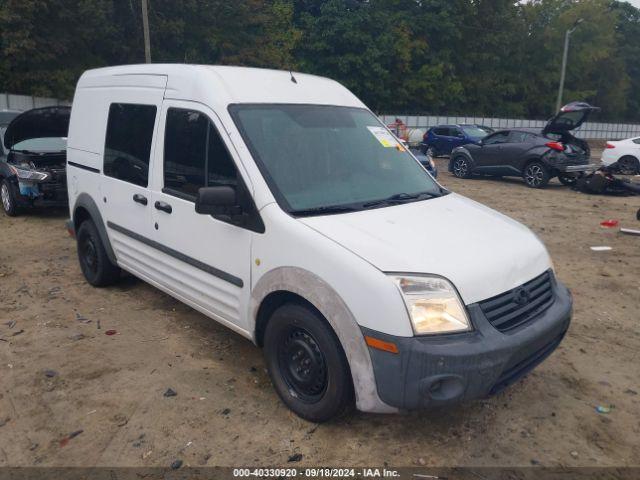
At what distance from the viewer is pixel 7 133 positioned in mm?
9453

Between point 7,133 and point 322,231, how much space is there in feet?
28.4

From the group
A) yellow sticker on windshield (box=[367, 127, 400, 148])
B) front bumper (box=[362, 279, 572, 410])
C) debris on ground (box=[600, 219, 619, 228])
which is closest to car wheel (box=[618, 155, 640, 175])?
debris on ground (box=[600, 219, 619, 228])

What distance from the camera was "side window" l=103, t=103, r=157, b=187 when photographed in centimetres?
437

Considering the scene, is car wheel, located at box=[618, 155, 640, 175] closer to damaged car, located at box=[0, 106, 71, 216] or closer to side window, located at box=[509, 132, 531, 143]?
side window, located at box=[509, 132, 531, 143]

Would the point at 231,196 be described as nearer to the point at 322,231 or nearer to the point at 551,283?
the point at 322,231

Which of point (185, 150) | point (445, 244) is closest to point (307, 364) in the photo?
point (445, 244)

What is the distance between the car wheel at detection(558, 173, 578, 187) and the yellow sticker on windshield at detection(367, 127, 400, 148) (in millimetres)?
11223

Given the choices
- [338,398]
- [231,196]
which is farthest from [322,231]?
[338,398]

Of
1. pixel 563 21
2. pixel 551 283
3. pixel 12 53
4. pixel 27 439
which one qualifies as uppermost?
pixel 563 21

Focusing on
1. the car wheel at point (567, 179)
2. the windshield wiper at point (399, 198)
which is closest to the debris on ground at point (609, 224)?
the car wheel at point (567, 179)

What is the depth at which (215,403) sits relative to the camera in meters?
3.57

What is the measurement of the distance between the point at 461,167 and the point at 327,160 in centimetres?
1346

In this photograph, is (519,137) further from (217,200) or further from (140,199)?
(217,200)

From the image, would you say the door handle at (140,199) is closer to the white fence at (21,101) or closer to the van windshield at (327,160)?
the van windshield at (327,160)
